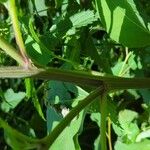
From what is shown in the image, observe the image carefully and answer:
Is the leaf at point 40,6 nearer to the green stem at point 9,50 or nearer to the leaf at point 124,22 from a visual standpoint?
the leaf at point 124,22

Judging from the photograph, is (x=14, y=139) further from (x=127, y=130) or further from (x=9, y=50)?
(x=127, y=130)

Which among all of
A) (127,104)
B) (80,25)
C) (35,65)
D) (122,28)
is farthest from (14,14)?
(127,104)

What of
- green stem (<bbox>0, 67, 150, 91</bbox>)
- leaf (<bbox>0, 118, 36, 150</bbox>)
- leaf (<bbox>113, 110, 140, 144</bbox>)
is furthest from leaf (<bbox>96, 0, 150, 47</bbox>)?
leaf (<bbox>0, 118, 36, 150</bbox>)

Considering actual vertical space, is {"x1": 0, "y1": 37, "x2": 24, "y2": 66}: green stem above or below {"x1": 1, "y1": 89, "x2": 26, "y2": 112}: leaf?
above

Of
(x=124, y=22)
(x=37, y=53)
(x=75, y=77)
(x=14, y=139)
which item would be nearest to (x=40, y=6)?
(x=37, y=53)

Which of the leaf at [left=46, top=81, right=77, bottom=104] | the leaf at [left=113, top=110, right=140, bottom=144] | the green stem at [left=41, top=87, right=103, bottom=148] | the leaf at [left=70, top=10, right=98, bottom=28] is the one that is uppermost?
the leaf at [left=70, top=10, right=98, bottom=28]

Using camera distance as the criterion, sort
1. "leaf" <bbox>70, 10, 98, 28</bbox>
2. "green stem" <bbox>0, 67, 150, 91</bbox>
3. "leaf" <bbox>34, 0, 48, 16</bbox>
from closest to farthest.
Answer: "green stem" <bbox>0, 67, 150, 91</bbox>, "leaf" <bbox>70, 10, 98, 28</bbox>, "leaf" <bbox>34, 0, 48, 16</bbox>

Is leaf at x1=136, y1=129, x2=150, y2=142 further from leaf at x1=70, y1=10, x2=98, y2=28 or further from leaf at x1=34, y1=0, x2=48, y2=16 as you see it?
leaf at x1=34, y1=0, x2=48, y2=16
